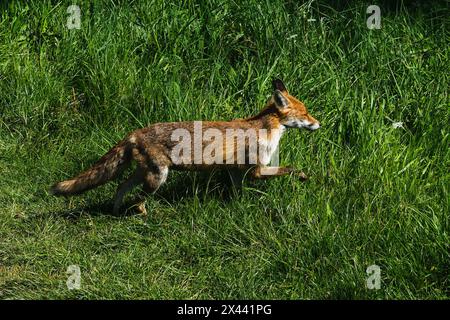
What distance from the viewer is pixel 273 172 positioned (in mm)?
7363

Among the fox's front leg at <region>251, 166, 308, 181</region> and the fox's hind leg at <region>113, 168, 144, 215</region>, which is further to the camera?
the fox's hind leg at <region>113, 168, 144, 215</region>

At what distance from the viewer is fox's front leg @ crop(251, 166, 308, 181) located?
24.0 feet

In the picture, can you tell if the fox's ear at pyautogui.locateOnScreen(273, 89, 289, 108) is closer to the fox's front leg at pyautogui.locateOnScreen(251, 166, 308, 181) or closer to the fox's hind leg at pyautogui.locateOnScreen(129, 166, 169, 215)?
the fox's front leg at pyautogui.locateOnScreen(251, 166, 308, 181)

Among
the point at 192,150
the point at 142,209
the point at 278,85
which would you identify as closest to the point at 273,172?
the point at 192,150

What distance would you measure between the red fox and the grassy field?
0.17 m

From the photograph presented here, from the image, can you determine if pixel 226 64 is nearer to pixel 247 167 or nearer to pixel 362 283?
pixel 247 167

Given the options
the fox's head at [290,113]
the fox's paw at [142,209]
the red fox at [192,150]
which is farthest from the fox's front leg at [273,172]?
the fox's paw at [142,209]

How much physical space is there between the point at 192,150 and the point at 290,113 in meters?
0.93

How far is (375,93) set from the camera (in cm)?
809

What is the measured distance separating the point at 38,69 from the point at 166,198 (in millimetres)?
2202

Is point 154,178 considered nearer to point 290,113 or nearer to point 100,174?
point 100,174

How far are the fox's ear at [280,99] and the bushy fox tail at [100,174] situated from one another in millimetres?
1293

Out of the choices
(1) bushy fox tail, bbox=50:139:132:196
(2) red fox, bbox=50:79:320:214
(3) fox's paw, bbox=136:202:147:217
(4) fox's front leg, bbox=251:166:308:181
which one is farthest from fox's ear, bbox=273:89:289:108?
(3) fox's paw, bbox=136:202:147:217

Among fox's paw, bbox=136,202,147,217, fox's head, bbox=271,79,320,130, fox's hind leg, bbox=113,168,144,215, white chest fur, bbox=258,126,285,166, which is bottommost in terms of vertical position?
fox's paw, bbox=136,202,147,217
